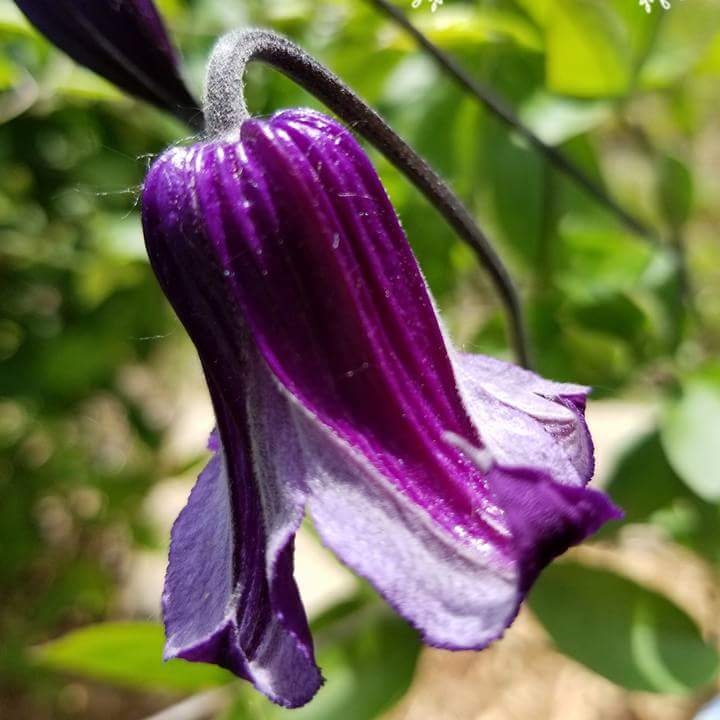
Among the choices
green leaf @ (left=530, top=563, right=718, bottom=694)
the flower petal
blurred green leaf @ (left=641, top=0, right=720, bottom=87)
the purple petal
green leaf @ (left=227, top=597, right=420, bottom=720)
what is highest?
blurred green leaf @ (left=641, top=0, right=720, bottom=87)

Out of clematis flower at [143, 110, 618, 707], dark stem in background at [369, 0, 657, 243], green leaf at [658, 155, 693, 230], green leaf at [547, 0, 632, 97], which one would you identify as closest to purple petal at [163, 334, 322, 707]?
clematis flower at [143, 110, 618, 707]

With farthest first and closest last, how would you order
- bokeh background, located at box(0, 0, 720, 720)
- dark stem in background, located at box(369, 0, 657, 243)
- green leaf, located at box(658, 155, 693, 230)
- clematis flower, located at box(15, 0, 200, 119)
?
1. green leaf, located at box(658, 155, 693, 230)
2. bokeh background, located at box(0, 0, 720, 720)
3. dark stem in background, located at box(369, 0, 657, 243)
4. clematis flower, located at box(15, 0, 200, 119)

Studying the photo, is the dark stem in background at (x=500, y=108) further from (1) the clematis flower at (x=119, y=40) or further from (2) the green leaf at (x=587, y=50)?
(1) the clematis flower at (x=119, y=40)

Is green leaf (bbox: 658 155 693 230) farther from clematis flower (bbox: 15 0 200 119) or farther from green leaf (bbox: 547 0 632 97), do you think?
clematis flower (bbox: 15 0 200 119)

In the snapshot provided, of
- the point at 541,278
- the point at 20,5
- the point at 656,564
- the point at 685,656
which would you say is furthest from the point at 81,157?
the point at 656,564

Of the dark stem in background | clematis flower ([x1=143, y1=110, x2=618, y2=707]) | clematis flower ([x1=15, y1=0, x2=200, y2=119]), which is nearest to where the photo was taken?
clematis flower ([x1=143, y1=110, x2=618, y2=707])

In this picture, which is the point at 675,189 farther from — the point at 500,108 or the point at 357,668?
the point at 357,668

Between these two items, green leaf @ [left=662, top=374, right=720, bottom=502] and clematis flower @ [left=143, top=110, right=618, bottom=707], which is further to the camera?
green leaf @ [left=662, top=374, right=720, bottom=502]
